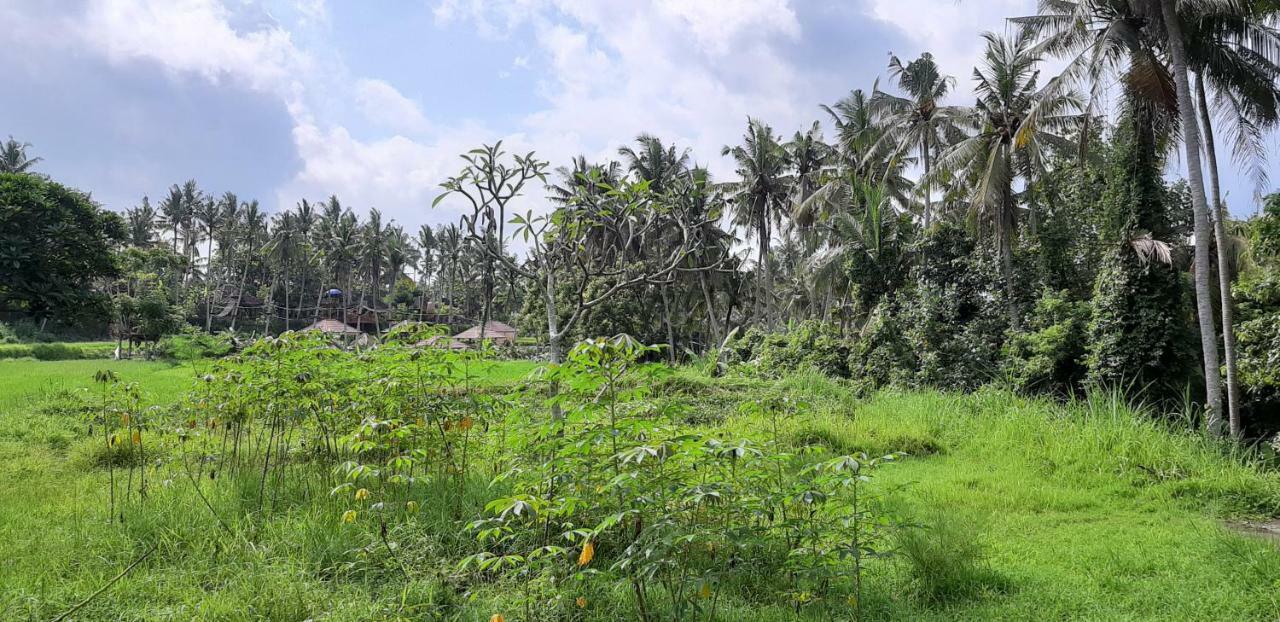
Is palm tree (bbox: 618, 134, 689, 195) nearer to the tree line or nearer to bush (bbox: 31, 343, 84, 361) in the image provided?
the tree line

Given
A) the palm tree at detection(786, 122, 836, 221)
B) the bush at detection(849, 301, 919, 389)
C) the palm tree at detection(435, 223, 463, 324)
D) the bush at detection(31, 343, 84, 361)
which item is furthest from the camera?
the palm tree at detection(435, 223, 463, 324)

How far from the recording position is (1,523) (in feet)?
13.2

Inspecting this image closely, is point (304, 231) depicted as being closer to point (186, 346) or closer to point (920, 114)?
point (186, 346)

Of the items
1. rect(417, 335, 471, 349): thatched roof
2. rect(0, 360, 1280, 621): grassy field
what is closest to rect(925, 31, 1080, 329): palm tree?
rect(0, 360, 1280, 621): grassy field

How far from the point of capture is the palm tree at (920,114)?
20.0 m

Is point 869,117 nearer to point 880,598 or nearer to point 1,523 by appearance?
point 880,598

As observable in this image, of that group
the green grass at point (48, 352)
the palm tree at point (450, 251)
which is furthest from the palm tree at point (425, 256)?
the green grass at point (48, 352)

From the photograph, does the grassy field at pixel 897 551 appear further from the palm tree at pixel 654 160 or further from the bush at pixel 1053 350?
the palm tree at pixel 654 160

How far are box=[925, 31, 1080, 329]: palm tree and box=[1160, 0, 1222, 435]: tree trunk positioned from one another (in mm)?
4386

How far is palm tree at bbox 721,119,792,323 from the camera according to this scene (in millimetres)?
26078

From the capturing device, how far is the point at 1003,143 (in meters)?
15.4

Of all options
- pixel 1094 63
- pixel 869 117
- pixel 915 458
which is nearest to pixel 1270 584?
pixel 915 458

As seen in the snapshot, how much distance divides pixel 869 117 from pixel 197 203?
51.5 metres

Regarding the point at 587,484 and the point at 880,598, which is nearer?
the point at 587,484
